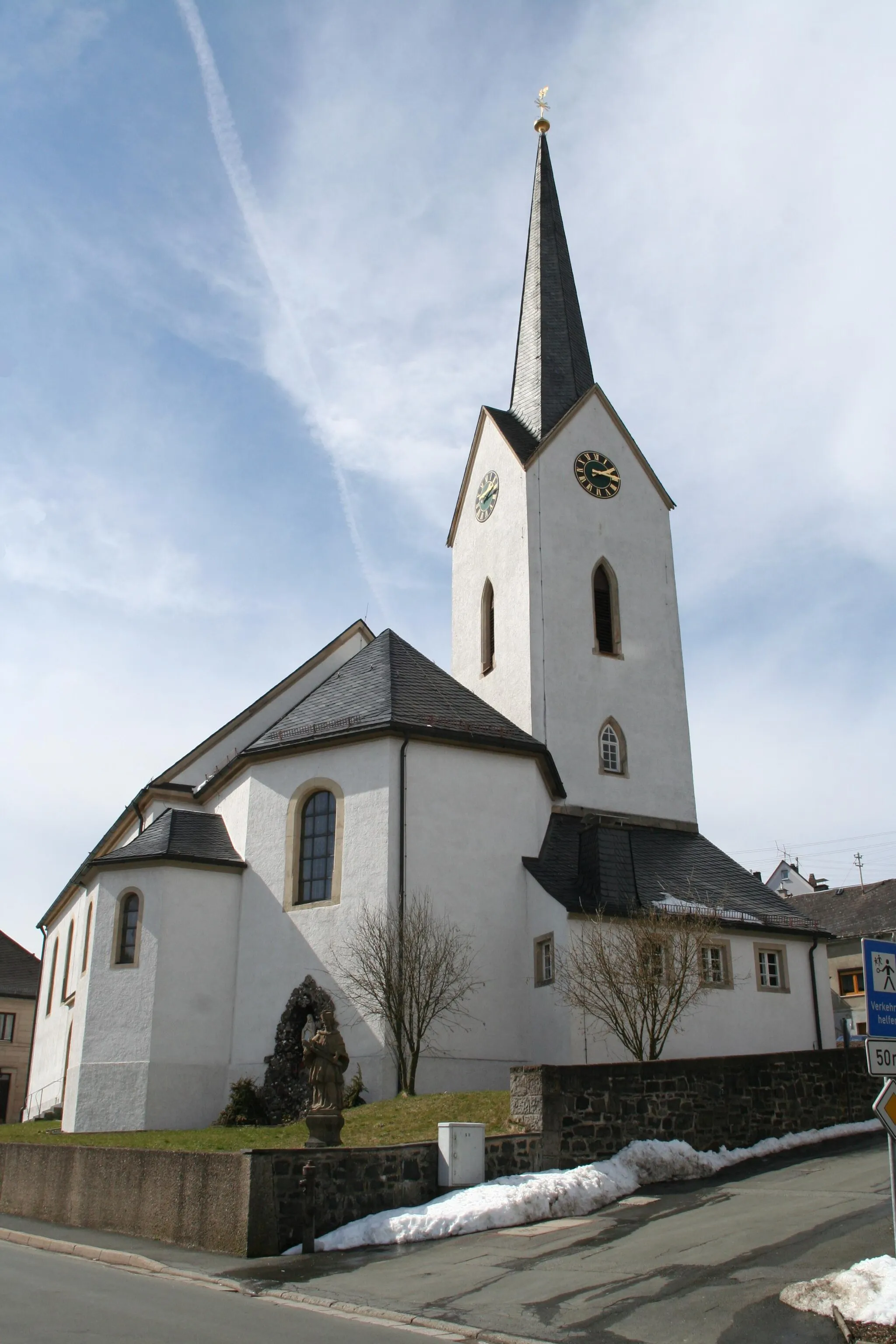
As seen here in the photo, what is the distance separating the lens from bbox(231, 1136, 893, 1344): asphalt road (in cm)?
812

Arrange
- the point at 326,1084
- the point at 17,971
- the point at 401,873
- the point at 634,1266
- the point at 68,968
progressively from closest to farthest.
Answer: the point at 634,1266
the point at 326,1084
the point at 401,873
the point at 68,968
the point at 17,971

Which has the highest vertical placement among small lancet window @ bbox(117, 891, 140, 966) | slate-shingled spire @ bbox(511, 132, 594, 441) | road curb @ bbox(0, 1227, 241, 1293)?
slate-shingled spire @ bbox(511, 132, 594, 441)

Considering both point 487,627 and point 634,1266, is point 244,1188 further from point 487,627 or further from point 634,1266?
point 487,627

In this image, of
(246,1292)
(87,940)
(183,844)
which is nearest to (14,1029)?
(87,940)

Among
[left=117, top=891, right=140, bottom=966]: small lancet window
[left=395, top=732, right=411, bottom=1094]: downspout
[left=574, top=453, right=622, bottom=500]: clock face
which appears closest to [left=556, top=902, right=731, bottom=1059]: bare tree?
[left=395, top=732, right=411, bottom=1094]: downspout

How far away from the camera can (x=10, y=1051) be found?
47.2 meters

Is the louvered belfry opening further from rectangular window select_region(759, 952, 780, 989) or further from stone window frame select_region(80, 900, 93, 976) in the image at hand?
stone window frame select_region(80, 900, 93, 976)

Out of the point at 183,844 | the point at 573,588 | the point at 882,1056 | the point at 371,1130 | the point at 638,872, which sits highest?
the point at 573,588

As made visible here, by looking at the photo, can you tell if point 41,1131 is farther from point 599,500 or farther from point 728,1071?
point 599,500

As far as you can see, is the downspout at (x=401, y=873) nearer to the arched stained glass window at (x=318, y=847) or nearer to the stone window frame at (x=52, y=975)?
the arched stained glass window at (x=318, y=847)

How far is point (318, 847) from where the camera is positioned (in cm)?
2217

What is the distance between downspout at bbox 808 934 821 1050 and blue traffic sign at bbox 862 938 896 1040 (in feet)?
53.7

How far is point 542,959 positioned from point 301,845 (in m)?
5.06

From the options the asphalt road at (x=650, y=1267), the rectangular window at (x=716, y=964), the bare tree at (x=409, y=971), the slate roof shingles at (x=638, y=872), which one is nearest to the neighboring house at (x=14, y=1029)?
the slate roof shingles at (x=638, y=872)
